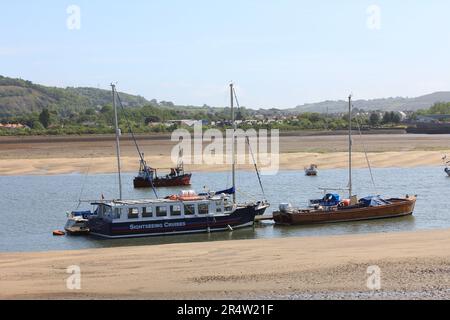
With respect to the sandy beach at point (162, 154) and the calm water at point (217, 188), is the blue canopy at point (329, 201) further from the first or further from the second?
the sandy beach at point (162, 154)

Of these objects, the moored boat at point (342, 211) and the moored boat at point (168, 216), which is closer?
the moored boat at point (168, 216)

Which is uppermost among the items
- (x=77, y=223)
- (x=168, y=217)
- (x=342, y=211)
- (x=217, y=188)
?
(x=168, y=217)

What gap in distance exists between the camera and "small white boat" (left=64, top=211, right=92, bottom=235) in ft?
121

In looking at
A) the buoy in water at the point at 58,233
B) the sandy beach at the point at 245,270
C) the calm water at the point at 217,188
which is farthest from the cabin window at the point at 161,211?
the sandy beach at the point at 245,270

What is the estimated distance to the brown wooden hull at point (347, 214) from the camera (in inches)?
1515

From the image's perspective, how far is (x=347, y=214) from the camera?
3925 cm

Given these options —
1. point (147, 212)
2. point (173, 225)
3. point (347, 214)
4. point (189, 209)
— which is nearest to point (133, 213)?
point (147, 212)

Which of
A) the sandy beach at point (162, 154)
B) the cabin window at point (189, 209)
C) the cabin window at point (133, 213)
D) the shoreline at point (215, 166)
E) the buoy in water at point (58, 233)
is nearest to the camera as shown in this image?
the cabin window at point (133, 213)

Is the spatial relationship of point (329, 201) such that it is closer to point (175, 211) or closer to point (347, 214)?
point (347, 214)

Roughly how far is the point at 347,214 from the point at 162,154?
47.8 meters

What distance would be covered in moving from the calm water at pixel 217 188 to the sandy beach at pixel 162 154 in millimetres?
5097

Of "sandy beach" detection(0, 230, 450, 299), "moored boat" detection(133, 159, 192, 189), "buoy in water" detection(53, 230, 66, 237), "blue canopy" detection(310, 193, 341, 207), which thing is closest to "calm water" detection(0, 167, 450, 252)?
"buoy in water" detection(53, 230, 66, 237)
